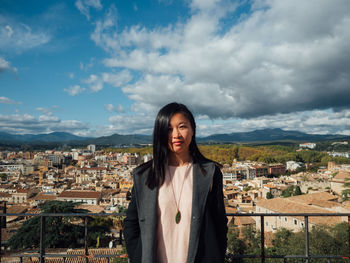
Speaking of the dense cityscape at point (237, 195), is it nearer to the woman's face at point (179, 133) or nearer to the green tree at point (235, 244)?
the woman's face at point (179, 133)

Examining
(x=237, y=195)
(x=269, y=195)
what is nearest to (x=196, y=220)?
(x=269, y=195)

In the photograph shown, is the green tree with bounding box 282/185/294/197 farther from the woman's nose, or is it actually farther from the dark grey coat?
the woman's nose

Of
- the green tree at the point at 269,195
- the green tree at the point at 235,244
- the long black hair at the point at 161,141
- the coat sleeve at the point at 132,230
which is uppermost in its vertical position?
the long black hair at the point at 161,141

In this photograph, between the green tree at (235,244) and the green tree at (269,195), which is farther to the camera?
the green tree at (269,195)

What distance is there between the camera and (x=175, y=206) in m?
1.16

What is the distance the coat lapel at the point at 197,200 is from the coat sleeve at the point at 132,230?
0.87 feet

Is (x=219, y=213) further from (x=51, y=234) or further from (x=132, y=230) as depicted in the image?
(x=51, y=234)

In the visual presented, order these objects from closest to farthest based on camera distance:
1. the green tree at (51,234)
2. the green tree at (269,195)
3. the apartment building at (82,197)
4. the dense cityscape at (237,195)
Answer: the green tree at (51,234) < the dense cityscape at (237,195) < the green tree at (269,195) < the apartment building at (82,197)

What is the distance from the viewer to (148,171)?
1.22 metres

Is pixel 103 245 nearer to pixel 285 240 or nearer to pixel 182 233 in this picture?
pixel 285 240

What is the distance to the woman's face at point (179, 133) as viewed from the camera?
119 cm

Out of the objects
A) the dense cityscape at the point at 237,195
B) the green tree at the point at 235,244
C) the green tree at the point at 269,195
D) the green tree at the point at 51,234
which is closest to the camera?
the green tree at the point at 51,234

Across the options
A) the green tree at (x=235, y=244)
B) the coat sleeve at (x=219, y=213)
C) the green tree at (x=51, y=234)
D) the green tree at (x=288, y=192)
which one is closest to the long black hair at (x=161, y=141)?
the coat sleeve at (x=219, y=213)

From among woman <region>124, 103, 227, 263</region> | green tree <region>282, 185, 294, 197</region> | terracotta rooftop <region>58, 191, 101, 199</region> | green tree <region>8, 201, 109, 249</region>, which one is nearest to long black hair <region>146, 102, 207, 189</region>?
woman <region>124, 103, 227, 263</region>
